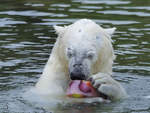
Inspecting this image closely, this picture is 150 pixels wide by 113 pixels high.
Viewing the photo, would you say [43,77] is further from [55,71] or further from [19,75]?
[19,75]

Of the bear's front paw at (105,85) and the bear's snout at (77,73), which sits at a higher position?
the bear's snout at (77,73)

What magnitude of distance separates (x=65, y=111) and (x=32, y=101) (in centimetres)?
62

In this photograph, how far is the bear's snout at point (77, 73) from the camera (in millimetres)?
7266

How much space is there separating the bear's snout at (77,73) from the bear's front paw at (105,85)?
173mm

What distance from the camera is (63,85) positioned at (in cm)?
808

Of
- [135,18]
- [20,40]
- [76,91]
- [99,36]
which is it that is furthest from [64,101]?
[135,18]

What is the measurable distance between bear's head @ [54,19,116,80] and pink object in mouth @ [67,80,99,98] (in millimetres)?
105

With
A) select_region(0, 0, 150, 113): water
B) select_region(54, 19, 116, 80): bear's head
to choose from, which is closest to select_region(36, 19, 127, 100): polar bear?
select_region(54, 19, 116, 80): bear's head

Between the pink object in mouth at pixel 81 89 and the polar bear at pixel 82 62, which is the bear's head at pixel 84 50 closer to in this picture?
the polar bear at pixel 82 62

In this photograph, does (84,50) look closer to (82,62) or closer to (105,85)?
(82,62)

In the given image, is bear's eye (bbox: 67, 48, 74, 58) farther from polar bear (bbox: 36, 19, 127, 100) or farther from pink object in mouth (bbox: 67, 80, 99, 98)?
pink object in mouth (bbox: 67, 80, 99, 98)

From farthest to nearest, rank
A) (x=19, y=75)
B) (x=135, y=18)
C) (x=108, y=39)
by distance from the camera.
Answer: (x=135, y=18) < (x=19, y=75) < (x=108, y=39)

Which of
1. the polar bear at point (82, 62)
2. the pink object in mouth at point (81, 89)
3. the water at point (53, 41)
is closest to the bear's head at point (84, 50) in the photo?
the polar bear at point (82, 62)

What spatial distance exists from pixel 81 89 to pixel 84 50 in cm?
51
